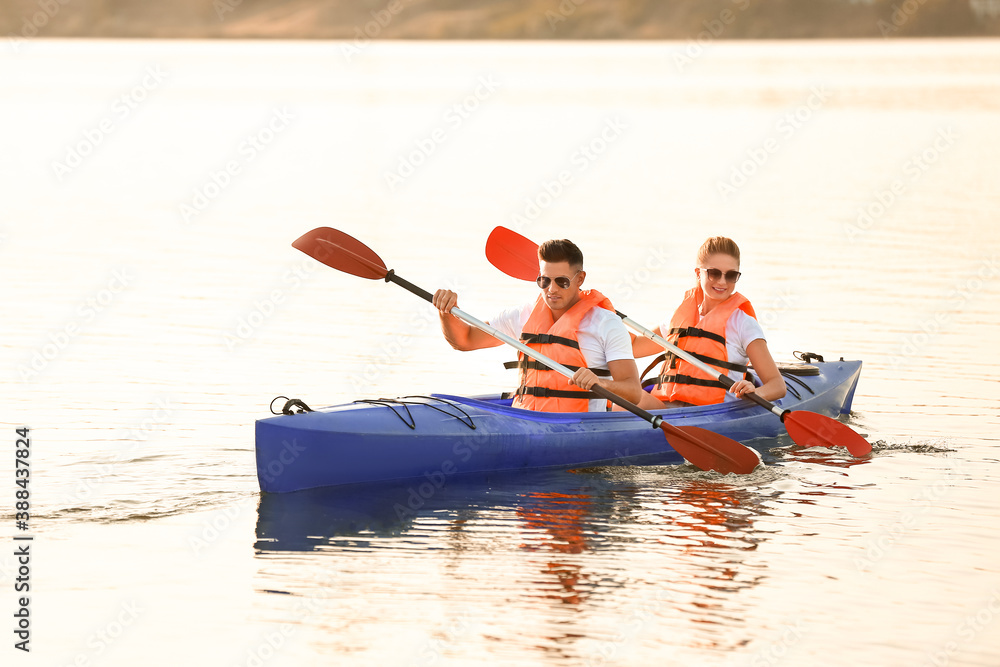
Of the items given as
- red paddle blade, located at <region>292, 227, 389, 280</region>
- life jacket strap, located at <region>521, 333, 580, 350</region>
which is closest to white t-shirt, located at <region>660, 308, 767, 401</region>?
life jacket strap, located at <region>521, 333, 580, 350</region>

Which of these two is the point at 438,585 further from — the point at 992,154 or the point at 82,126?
the point at 82,126

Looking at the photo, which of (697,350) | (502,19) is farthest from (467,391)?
(502,19)

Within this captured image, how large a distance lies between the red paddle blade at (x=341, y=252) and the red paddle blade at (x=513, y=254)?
0.98 m

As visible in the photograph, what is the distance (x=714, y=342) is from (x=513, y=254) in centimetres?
144

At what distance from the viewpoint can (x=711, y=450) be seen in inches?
300

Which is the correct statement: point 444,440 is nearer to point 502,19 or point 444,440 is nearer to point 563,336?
point 563,336

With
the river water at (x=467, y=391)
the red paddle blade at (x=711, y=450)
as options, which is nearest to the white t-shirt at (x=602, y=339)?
the red paddle blade at (x=711, y=450)

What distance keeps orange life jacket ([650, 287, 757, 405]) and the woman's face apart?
0.30 ft

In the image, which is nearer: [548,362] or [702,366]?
[548,362]

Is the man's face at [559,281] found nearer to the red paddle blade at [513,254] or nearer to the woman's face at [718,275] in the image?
the woman's face at [718,275]

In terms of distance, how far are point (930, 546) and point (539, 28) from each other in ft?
280

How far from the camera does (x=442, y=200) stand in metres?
20.0

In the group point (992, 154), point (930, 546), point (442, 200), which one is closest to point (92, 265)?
point (442, 200)

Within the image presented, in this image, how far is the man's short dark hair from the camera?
7297 millimetres
